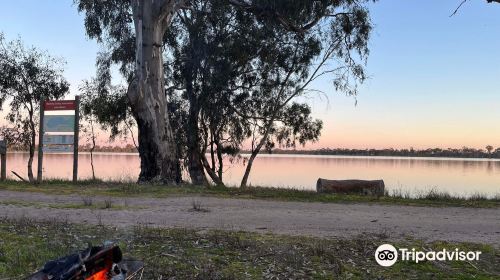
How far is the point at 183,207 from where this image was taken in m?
10.1

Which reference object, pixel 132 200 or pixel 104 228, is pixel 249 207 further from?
pixel 104 228

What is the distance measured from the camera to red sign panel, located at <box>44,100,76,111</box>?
16703 millimetres

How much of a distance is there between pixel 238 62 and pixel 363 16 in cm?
515

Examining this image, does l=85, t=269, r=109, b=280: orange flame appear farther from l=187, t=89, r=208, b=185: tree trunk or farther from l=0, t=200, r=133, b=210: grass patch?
l=187, t=89, r=208, b=185: tree trunk

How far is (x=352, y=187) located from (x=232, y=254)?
983 centimetres

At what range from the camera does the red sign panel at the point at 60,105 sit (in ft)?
54.8

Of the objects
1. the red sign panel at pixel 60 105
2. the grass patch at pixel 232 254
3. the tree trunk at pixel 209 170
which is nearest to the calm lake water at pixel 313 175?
the tree trunk at pixel 209 170

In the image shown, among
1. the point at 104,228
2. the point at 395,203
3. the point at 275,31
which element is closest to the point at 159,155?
the point at 275,31

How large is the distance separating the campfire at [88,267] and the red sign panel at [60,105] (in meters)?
13.6

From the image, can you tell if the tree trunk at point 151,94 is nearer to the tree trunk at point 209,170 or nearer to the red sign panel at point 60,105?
the red sign panel at point 60,105

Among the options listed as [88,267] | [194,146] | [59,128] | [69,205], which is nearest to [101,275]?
[88,267]

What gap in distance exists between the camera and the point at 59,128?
1667 cm

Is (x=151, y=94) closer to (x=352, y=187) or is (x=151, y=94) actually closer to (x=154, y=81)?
(x=154, y=81)

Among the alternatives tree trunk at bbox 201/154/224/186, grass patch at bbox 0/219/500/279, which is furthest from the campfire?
tree trunk at bbox 201/154/224/186
